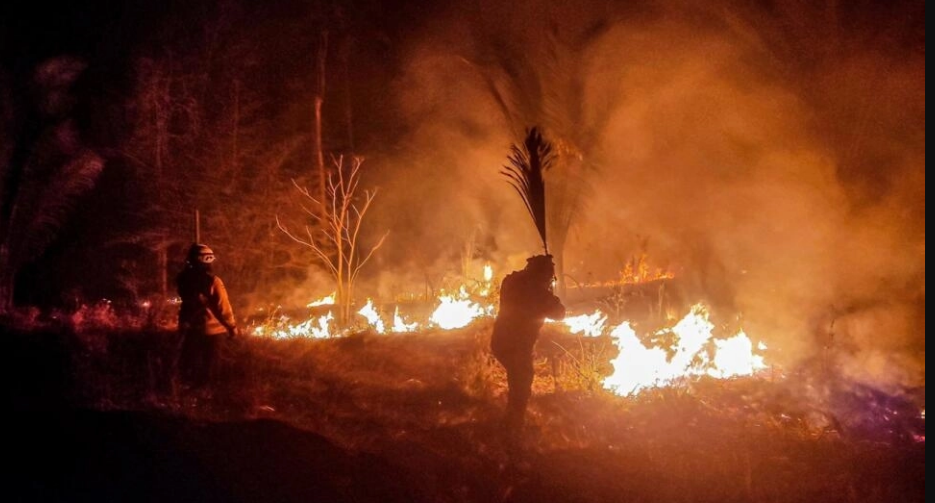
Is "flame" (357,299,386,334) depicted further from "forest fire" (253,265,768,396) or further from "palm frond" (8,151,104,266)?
"palm frond" (8,151,104,266)

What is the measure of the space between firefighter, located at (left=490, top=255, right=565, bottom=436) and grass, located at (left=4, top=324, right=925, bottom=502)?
0.35 m

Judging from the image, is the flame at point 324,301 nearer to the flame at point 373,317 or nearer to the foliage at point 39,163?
the flame at point 373,317

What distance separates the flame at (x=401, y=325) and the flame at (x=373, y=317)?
202 mm

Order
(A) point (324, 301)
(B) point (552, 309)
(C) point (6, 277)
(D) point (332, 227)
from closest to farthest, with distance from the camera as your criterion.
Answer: (B) point (552, 309) < (C) point (6, 277) < (D) point (332, 227) < (A) point (324, 301)

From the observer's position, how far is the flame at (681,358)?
775 centimetres

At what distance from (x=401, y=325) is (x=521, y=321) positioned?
5.54 m

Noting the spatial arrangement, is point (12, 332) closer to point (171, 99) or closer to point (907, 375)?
point (171, 99)

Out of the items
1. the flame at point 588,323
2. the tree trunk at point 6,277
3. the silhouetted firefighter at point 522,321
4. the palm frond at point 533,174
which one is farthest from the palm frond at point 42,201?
the silhouetted firefighter at point 522,321

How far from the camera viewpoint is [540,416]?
23.5 feet

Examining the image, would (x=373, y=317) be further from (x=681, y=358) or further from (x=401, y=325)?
(x=681, y=358)

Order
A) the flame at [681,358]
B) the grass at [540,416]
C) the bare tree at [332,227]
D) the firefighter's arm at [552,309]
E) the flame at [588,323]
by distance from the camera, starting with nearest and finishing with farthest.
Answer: the grass at [540,416] → the firefighter's arm at [552,309] → the flame at [681,358] → the flame at [588,323] → the bare tree at [332,227]

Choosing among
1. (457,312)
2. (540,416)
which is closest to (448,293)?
(457,312)

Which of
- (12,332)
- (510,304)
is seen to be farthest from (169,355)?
(510,304)

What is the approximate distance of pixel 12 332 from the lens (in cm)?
919
